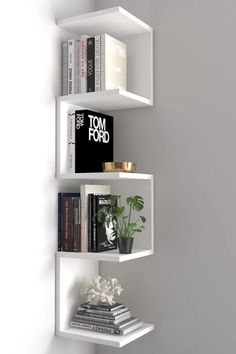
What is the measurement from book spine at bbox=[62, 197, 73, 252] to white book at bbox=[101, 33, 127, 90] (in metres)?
0.44

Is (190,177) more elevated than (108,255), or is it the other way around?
(190,177)

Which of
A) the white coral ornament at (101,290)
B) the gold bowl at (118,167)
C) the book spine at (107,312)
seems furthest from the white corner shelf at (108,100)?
the book spine at (107,312)

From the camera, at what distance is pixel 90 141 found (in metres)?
1.96

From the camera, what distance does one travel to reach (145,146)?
207cm

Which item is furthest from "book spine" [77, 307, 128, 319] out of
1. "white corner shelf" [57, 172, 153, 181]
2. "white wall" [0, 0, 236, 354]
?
"white corner shelf" [57, 172, 153, 181]

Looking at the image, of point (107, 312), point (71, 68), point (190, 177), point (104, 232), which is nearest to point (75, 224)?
point (104, 232)

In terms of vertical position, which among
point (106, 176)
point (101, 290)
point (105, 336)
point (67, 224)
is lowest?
point (105, 336)

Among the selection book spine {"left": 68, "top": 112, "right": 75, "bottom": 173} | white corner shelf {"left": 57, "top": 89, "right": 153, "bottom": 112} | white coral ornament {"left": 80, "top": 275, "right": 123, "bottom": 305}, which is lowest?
white coral ornament {"left": 80, "top": 275, "right": 123, "bottom": 305}

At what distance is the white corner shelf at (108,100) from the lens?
1864 mm

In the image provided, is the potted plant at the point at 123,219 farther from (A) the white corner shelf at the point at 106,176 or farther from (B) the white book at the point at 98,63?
(B) the white book at the point at 98,63

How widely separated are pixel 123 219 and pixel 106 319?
378 millimetres

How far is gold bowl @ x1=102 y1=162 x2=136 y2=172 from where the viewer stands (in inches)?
74.1

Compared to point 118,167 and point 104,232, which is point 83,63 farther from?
point 104,232

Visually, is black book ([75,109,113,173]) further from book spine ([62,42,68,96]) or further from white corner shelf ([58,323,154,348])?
white corner shelf ([58,323,154,348])
